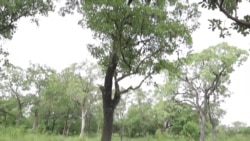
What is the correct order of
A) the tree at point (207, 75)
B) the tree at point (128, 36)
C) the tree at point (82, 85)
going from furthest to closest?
the tree at point (82, 85) → the tree at point (207, 75) → the tree at point (128, 36)

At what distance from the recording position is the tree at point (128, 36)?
9094mm

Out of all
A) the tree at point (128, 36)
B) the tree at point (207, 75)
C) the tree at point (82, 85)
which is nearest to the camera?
the tree at point (128, 36)

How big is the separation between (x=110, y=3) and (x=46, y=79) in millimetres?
36995

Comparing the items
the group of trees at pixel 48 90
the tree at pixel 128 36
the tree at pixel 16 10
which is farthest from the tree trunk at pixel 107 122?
the group of trees at pixel 48 90

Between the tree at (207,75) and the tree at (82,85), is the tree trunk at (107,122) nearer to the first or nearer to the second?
the tree at (207,75)

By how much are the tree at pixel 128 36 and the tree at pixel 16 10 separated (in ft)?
3.00

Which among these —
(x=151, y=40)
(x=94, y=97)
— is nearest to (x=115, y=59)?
(x=151, y=40)

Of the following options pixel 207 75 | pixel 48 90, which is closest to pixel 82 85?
pixel 48 90

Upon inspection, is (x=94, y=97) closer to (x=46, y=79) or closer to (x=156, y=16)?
(x=46, y=79)

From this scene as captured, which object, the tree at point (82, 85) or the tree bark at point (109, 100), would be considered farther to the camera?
the tree at point (82, 85)

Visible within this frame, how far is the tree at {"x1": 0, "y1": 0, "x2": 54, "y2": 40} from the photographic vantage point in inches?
400

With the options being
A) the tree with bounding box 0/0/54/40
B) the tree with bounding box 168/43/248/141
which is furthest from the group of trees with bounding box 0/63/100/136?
the tree with bounding box 0/0/54/40

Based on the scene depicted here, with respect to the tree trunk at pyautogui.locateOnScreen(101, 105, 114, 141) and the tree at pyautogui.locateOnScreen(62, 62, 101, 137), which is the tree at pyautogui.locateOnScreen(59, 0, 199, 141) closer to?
the tree trunk at pyautogui.locateOnScreen(101, 105, 114, 141)

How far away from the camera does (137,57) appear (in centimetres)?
1034
